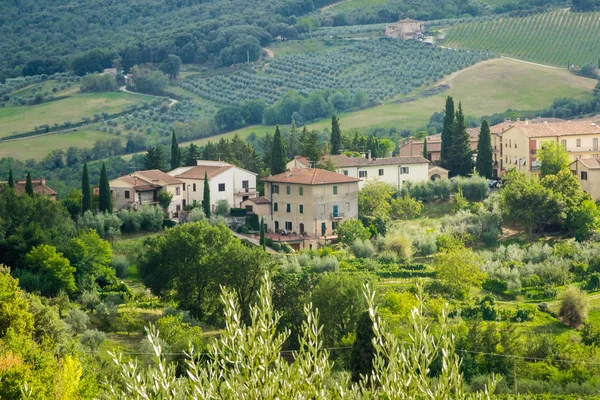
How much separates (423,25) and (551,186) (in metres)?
99.1

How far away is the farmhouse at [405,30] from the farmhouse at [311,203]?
9204cm

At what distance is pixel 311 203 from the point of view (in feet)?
197

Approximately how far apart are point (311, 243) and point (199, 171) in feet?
32.4

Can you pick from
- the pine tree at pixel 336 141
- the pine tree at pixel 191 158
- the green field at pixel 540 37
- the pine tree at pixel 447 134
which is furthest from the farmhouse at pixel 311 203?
the green field at pixel 540 37

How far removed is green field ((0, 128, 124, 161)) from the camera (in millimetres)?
106375

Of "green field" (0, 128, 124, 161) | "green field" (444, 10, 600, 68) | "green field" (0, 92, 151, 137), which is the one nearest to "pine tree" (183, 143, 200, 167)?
"green field" (0, 128, 124, 161)

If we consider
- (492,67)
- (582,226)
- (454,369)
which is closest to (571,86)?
(492,67)

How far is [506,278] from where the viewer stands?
1971 inches

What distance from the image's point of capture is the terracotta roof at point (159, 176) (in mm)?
64250

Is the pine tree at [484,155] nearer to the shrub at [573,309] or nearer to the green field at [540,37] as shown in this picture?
the shrub at [573,309]

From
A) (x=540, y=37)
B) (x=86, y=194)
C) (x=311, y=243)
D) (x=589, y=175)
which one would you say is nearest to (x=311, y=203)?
(x=311, y=243)

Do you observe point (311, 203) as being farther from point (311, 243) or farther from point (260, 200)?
point (260, 200)

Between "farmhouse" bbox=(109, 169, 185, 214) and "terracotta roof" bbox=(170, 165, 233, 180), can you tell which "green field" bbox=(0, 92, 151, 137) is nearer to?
"terracotta roof" bbox=(170, 165, 233, 180)

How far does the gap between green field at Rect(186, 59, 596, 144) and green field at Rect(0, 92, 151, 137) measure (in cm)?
1700
